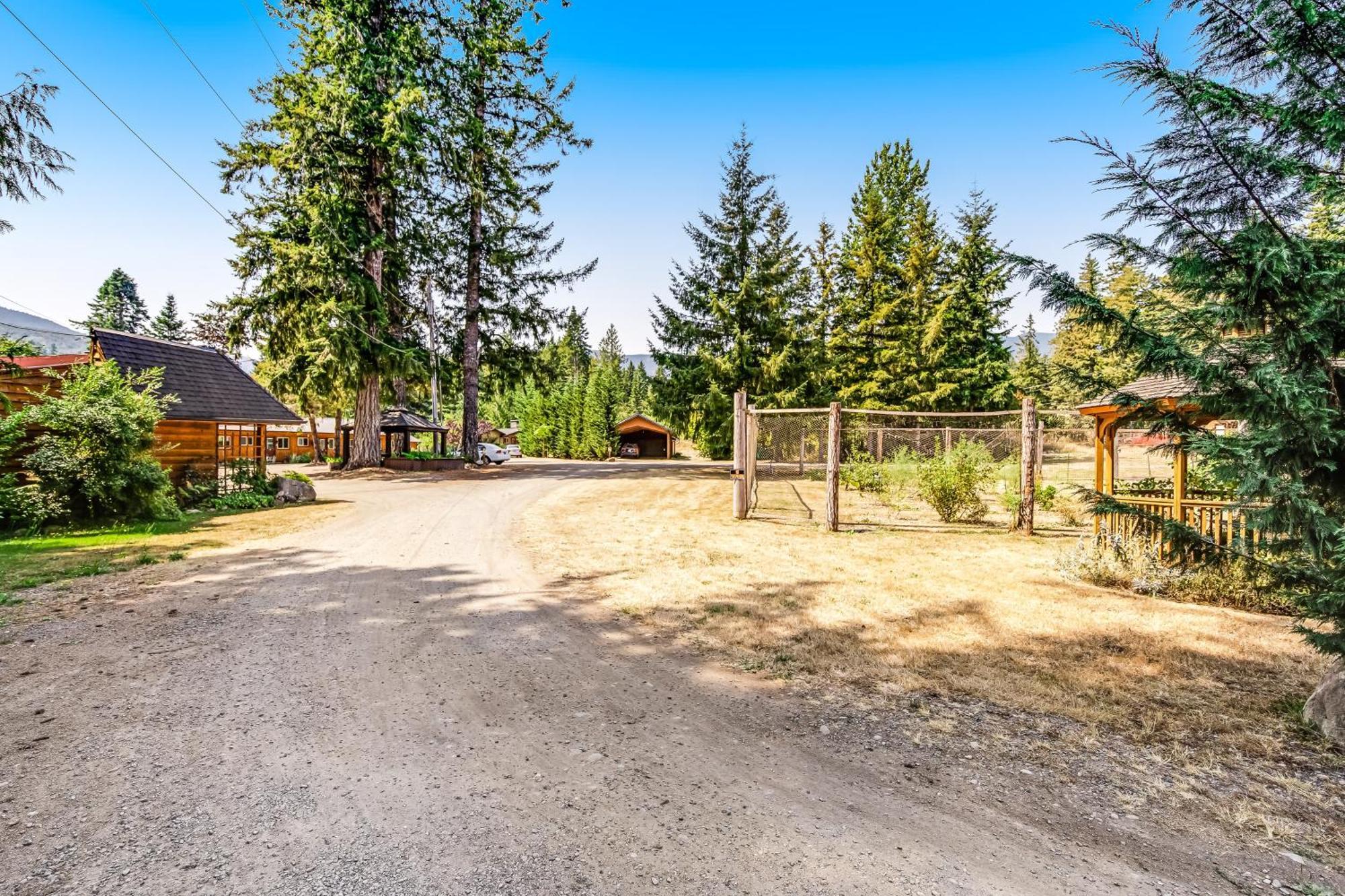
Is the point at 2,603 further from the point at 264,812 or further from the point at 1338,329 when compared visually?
the point at 1338,329

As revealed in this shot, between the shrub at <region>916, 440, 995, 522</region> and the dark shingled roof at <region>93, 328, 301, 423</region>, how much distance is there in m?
15.7

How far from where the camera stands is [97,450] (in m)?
10.0

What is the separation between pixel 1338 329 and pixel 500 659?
17.8ft

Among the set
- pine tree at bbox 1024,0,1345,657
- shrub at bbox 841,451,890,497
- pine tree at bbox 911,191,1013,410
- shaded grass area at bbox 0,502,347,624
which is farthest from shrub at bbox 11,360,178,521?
pine tree at bbox 911,191,1013,410

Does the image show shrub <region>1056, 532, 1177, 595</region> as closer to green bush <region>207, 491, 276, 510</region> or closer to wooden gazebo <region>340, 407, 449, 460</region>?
green bush <region>207, 491, 276, 510</region>

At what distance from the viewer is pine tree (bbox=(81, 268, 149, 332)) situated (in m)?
51.0

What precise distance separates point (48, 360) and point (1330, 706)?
846 inches

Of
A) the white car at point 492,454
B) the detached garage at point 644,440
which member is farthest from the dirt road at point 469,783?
the detached garage at point 644,440

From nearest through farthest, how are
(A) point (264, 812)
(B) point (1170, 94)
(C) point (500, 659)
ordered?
1. (A) point (264, 812)
2. (B) point (1170, 94)
3. (C) point (500, 659)

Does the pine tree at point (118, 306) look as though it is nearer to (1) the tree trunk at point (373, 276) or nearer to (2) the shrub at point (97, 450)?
(1) the tree trunk at point (373, 276)

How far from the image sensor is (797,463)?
1769 centimetres

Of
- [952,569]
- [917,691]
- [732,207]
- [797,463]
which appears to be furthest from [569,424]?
[917,691]

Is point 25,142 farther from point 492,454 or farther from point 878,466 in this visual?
point 492,454

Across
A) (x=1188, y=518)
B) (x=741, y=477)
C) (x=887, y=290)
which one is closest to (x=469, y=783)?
(x=1188, y=518)
